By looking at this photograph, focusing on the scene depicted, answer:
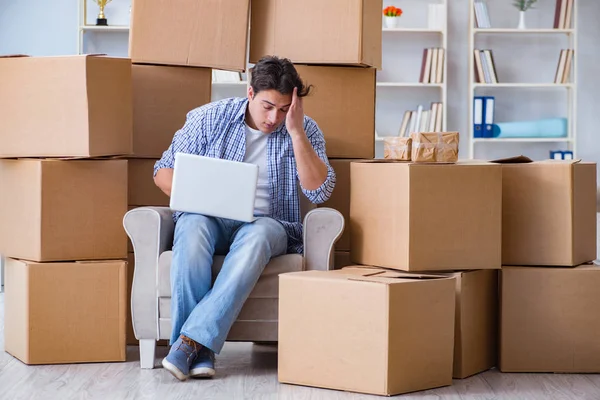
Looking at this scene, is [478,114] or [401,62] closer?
[478,114]

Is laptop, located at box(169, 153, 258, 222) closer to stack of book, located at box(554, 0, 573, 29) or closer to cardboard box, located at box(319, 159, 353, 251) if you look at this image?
cardboard box, located at box(319, 159, 353, 251)

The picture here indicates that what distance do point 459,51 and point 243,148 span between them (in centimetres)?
300

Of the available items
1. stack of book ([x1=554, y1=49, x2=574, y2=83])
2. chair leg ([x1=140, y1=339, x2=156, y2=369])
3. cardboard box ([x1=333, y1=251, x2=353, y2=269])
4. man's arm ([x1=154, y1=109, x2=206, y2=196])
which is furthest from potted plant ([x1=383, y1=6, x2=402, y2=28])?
chair leg ([x1=140, y1=339, x2=156, y2=369])

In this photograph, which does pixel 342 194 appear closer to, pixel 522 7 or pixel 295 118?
pixel 295 118

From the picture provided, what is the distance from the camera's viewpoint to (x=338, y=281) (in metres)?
2.31

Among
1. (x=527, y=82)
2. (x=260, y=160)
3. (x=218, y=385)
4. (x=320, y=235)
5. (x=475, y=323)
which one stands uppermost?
(x=527, y=82)

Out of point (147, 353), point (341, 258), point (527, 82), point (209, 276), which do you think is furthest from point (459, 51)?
point (147, 353)

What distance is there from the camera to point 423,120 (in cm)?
534

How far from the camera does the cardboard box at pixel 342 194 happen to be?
117 inches

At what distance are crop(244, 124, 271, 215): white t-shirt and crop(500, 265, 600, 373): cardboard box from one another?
0.76 m

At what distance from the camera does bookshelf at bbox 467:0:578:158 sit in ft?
17.3

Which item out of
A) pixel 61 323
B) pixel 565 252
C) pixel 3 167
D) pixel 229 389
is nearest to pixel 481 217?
pixel 565 252

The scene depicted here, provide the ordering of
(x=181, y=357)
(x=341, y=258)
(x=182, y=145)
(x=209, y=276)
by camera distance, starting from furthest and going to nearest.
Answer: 1. (x=341, y=258)
2. (x=182, y=145)
3. (x=209, y=276)
4. (x=181, y=357)

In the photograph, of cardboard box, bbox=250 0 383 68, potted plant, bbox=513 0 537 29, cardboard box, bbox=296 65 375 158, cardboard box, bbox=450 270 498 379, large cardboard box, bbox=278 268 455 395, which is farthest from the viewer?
potted plant, bbox=513 0 537 29
